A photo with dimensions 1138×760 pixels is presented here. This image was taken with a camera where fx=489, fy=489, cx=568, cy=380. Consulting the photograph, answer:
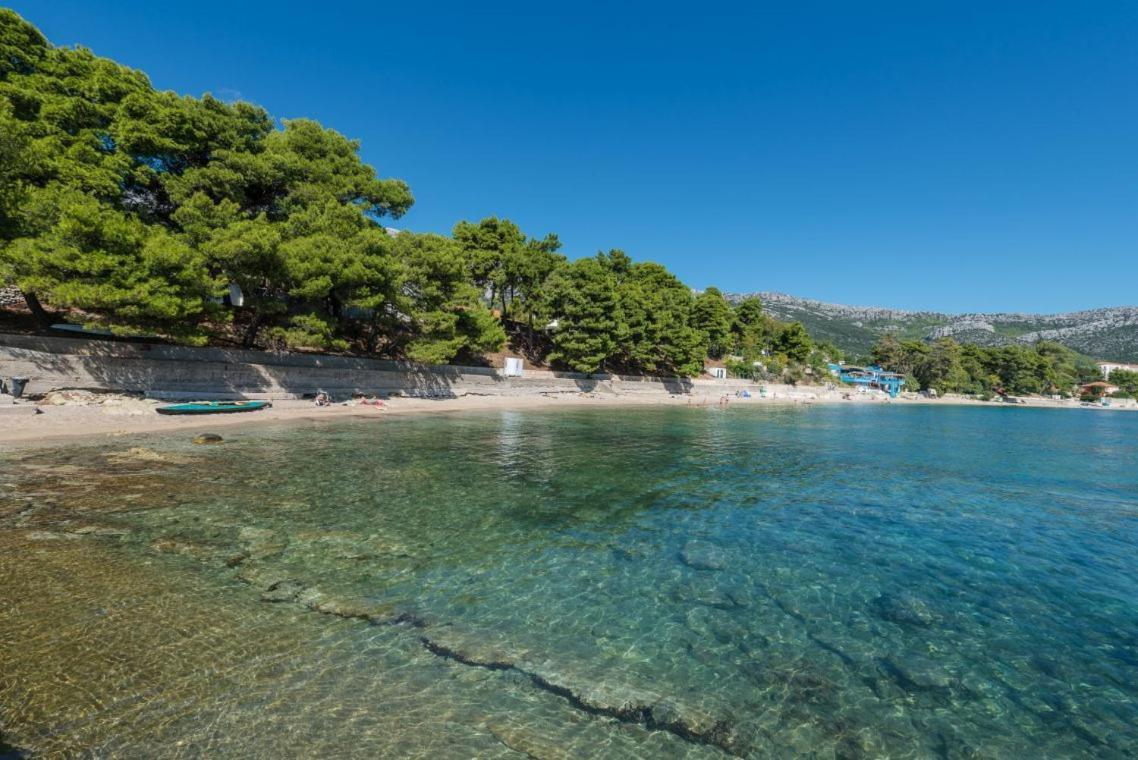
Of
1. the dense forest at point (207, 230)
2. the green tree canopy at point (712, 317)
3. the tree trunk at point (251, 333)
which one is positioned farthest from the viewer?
the green tree canopy at point (712, 317)

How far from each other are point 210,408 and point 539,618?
22836 millimetres

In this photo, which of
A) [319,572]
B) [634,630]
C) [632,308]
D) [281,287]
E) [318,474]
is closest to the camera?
[634,630]

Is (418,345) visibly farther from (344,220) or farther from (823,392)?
(823,392)

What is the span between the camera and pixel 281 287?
28953 millimetres

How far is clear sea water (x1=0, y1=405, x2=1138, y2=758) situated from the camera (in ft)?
15.2

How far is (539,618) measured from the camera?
6.75 m

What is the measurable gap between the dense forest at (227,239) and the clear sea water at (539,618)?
31.2 feet

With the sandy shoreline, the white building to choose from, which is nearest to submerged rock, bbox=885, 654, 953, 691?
the sandy shoreline

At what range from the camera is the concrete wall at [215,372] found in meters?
20.2

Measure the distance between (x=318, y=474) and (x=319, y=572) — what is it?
7.03 meters

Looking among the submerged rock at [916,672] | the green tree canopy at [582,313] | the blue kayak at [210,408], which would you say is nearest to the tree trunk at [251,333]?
the blue kayak at [210,408]

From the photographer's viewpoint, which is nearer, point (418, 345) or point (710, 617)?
point (710, 617)

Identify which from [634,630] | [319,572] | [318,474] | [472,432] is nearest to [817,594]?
[634,630]

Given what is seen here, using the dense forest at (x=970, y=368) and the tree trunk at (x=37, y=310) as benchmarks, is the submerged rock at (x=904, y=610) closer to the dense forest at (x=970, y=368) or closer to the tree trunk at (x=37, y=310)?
the tree trunk at (x=37, y=310)
